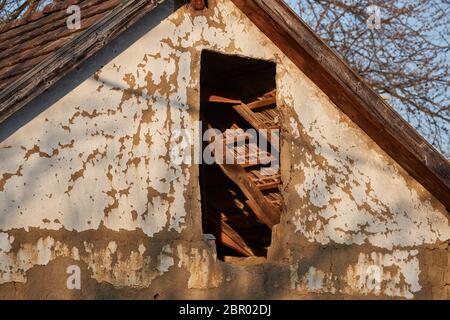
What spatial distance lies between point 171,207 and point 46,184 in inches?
39.6

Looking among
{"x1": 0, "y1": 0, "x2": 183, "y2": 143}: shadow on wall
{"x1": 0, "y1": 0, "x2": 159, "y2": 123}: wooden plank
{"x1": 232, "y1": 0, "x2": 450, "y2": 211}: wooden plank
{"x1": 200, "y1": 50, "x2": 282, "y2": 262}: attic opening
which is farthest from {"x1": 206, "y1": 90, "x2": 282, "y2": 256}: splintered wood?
{"x1": 0, "y1": 0, "x2": 159, "y2": 123}: wooden plank

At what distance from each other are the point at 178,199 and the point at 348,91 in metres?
1.77

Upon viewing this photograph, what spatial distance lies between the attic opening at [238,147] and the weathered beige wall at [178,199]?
400 mm

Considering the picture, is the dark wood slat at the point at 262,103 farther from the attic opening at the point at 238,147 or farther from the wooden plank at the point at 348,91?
the wooden plank at the point at 348,91

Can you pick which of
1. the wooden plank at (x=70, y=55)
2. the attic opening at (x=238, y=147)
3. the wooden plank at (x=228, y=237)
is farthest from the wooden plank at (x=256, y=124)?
the wooden plank at (x=70, y=55)

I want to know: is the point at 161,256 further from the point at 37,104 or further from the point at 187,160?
the point at 37,104

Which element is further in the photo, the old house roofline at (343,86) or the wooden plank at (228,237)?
the wooden plank at (228,237)

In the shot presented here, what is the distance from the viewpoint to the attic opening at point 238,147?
8.04 m

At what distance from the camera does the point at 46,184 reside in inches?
253

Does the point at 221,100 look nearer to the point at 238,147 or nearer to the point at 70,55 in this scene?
the point at 238,147

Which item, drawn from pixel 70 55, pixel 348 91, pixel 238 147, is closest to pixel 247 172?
pixel 238 147

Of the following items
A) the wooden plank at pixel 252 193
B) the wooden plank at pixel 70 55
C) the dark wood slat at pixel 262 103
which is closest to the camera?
the wooden plank at pixel 70 55

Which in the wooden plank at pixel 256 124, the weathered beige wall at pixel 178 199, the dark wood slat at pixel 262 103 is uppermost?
the dark wood slat at pixel 262 103

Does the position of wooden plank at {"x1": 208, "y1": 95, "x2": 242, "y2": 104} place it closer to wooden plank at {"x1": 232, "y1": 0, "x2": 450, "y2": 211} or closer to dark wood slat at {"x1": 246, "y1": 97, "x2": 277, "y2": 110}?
dark wood slat at {"x1": 246, "y1": 97, "x2": 277, "y2": 110}
